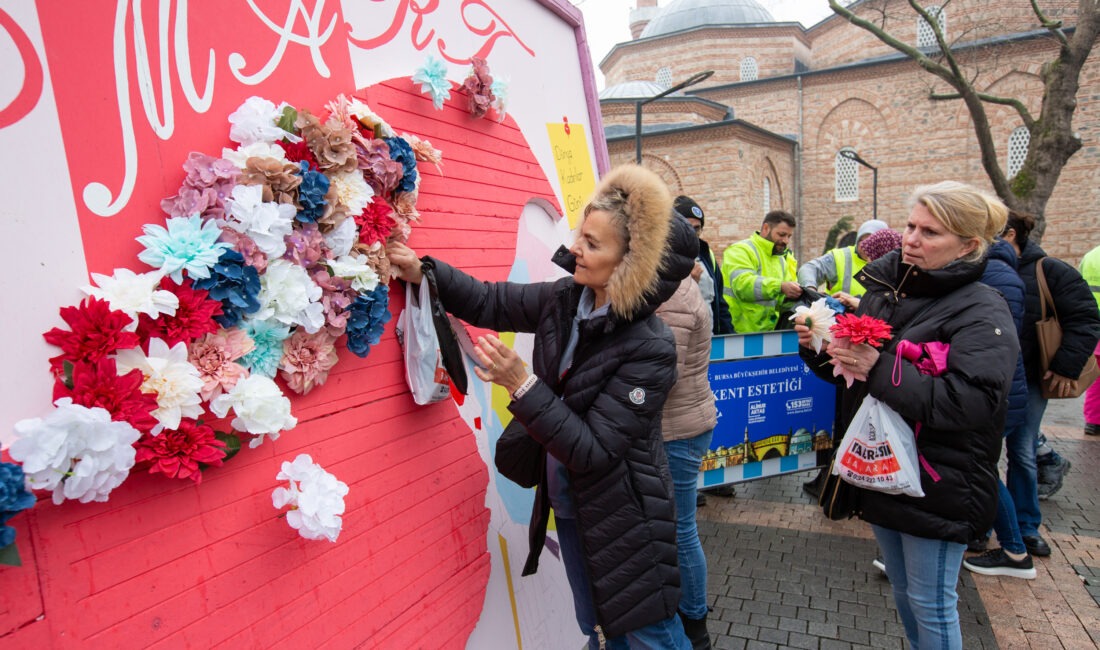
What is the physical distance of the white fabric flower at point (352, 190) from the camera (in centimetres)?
185

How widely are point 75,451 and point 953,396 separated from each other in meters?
2.40

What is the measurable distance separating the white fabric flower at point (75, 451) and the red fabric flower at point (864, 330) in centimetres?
219

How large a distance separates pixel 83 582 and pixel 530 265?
2.03 meters

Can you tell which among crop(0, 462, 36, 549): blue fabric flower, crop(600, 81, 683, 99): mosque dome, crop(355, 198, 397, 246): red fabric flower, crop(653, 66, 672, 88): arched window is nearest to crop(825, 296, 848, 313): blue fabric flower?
crop(355, 198, 397, 246): red fabric flower

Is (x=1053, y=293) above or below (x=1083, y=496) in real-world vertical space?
above

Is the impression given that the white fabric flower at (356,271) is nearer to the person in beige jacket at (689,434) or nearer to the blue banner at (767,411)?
the person in beige jacket at (689,434)

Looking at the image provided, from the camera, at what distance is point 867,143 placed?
27531 millimetres

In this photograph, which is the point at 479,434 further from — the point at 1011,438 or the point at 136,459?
the point at 1011,438

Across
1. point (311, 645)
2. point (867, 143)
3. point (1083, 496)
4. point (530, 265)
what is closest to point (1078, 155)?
point (867, 143)

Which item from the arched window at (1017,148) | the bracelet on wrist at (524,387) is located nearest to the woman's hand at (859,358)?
the bracelet on wrist at (524,387)

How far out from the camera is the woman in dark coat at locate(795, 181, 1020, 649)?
2209mm

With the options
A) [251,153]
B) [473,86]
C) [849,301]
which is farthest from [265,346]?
[849,301]

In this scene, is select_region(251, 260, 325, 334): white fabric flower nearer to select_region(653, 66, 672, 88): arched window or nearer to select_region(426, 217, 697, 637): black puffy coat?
select_region(426, 217, 697, 637): black puffy coat

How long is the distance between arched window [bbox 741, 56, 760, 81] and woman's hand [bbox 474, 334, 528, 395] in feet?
125
